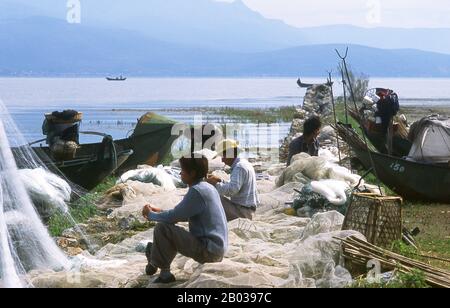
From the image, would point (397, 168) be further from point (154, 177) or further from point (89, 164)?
point (89, 164)

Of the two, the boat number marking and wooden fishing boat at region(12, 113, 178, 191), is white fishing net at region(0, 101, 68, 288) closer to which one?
wooden fishing boat at region(12, 113, 178, 191)

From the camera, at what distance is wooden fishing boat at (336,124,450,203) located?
10641 millimetres

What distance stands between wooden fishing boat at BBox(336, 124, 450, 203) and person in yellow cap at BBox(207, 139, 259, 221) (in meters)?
3.03

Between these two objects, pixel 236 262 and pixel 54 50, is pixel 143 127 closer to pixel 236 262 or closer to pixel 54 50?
pixel 236 262

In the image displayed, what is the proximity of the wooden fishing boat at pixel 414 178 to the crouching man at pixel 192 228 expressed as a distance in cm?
492

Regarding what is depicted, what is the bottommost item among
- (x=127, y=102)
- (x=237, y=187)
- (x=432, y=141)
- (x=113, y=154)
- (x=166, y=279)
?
(x=127, y=102)

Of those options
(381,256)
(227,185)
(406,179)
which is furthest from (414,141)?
(381,256)

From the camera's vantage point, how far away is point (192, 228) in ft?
19.7

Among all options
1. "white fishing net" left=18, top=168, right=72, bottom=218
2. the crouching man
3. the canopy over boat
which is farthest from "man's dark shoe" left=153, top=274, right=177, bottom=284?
the canopy over boat

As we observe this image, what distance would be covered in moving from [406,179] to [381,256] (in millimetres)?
5033

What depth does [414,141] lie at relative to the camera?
1135 centimetres

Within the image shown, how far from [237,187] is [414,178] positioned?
3806 millimetres

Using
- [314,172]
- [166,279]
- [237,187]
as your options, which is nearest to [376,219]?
[237,187]

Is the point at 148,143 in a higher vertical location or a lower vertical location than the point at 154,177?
higher
